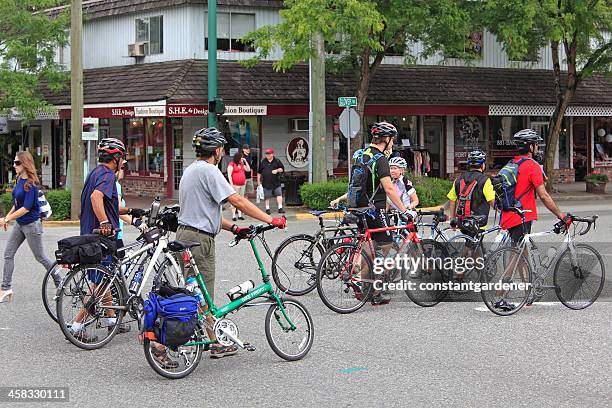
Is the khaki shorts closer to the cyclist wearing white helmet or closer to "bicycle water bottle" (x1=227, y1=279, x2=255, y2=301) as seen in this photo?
"bicycle water bottle" (x1=227, y1=279, x2=255, y2=301)

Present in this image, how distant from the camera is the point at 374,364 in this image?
8.37 m

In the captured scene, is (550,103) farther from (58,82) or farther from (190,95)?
(58,82)

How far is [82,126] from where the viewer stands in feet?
78.7

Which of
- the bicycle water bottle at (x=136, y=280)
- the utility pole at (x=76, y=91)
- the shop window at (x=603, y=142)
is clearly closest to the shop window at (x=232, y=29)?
the utility pole at (x=76, y=91)

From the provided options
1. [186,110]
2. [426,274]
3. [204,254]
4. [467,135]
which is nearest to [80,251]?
[204,254]

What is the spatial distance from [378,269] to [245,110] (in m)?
18.7

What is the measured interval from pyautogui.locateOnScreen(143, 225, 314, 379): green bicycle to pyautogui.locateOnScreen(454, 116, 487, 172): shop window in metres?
27.1

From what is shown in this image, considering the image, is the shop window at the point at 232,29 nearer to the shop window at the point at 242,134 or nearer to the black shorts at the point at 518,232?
the shop window at the point at 242,134

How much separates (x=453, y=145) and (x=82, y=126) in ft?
49.7

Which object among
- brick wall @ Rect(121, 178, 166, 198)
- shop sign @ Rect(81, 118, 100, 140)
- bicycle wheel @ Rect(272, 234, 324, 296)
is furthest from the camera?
brick wall @ Rect(121, 178, 166, 198)

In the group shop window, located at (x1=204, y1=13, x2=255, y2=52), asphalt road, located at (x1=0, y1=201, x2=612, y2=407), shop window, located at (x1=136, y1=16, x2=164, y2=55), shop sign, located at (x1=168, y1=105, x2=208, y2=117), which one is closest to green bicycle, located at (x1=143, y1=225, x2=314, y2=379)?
asphalt road, located at (x1=0, y1=201, x2=612, y2=407)

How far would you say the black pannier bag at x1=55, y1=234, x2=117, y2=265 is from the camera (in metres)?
8.62

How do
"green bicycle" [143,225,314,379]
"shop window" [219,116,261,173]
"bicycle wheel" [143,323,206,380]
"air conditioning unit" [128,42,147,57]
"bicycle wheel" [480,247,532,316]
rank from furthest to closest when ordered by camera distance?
"air conditioning unit" [128,42,147,57]
"shop window" [219,116,261,173]
"bicycle wheel" [480,247,532,316]
"green bicycle" [143,225,314,379]
"bicycle wheel" [143,323,206,380]

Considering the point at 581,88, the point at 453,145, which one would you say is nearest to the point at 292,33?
the point at 453,145
